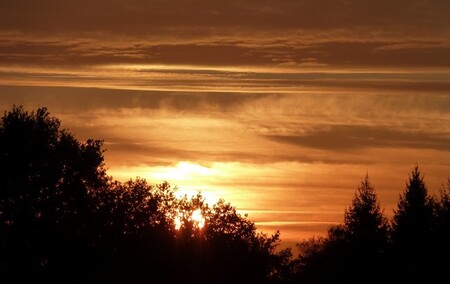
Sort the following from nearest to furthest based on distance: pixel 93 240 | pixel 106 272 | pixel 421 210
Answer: pixel 106 272, pixel 93 240, pixel 421 210

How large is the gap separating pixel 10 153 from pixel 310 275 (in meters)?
33.4

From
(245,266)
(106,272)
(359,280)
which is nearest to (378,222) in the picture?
(359,280)

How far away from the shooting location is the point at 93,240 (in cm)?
7150

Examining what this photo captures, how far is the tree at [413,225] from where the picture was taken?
249 feet

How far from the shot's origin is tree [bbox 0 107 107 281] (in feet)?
240

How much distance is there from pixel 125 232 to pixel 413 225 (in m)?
24.9

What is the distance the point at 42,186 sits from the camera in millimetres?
76500

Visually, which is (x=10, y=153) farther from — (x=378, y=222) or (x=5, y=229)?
(x=378, y=222)

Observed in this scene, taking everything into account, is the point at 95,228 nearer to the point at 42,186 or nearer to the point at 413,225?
the point at 42,186

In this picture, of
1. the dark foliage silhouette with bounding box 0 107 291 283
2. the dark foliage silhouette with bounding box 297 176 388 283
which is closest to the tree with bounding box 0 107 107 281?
the dark foliage silhouette with bounding box 0 107 291 283

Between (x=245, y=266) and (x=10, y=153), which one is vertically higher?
(x=10, y=153)

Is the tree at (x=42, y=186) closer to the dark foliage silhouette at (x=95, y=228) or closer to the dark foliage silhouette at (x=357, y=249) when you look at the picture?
the dark foliage silhouette at (x=95, y=228)

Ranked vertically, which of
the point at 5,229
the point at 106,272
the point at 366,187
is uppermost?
the point at 366,187

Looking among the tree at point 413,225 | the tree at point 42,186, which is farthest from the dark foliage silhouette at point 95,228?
the tree at point 413,225
